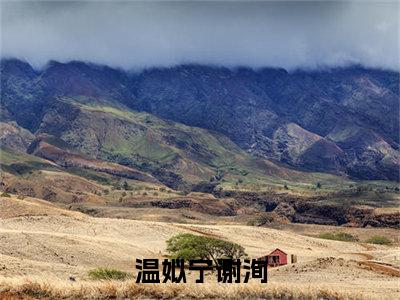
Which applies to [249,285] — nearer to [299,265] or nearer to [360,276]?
[360,276]

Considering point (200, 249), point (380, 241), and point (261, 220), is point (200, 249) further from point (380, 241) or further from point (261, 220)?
point (261, 220)

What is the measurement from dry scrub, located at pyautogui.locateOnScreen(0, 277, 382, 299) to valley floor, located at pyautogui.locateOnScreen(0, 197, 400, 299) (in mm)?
38

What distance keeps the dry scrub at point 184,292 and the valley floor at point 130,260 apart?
0.12 ft

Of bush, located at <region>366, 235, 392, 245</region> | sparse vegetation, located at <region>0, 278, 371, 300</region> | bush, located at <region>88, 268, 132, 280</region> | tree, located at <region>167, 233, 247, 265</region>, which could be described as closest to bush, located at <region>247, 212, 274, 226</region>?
bush, located at <region>366, 235, 392, 245</region>

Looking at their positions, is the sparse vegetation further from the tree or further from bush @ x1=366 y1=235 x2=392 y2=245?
bush @ x1=366 y1=235 x2=392 y2=245

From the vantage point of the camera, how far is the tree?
57303 millimetres

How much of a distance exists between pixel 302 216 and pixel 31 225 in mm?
120762

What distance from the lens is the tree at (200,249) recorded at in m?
57.3

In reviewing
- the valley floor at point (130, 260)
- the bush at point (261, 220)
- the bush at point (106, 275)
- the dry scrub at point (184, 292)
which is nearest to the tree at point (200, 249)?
the valley floor at point (130, 260)

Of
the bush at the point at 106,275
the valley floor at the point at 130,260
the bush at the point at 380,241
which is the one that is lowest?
the bush at the point at 106,275

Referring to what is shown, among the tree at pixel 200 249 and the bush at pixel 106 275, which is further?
the tree at pixel 200 249

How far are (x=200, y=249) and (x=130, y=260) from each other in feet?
22.0

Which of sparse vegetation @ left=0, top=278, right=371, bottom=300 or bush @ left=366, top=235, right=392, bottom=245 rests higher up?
bush @ left=366, top=235, right=392, bottom=245

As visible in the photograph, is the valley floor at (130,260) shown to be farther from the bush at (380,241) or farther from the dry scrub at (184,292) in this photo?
the bush at (380,241)
